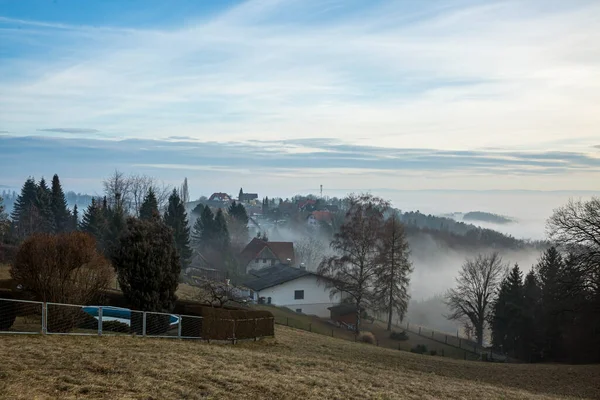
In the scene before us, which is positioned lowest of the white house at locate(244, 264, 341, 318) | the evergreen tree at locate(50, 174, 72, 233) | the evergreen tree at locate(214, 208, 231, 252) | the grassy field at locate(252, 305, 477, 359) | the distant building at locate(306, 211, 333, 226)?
the grassy field at locate(252, 305, 477, 359)

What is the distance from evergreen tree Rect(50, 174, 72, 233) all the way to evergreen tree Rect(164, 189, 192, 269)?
19.2m

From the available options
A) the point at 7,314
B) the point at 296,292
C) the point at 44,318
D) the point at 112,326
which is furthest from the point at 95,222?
the point at 44,318

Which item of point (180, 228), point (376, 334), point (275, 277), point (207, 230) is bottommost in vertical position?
point (376, 334)

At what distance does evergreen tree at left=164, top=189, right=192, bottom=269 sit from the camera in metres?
61.4

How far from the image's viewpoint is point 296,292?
53719 millimetres

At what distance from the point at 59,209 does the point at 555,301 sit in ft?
226

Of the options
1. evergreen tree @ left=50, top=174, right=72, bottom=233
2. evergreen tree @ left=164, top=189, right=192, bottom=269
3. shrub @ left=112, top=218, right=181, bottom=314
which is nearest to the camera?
shrub @ left=112, top=218, right=181, bottom=314

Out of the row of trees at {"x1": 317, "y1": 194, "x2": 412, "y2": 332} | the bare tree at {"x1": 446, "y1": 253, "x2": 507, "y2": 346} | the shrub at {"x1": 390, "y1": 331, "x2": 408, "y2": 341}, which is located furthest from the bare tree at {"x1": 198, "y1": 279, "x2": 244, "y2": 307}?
the bare tree at {"x1": 446, "y1": 253, "x2": 507, "y2": 346}

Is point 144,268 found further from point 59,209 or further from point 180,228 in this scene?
point 59,209

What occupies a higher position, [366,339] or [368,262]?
[368,262]

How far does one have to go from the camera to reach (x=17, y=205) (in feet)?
298

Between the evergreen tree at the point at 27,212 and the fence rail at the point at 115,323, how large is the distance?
49.3 meters

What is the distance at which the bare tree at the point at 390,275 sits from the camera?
45656mm

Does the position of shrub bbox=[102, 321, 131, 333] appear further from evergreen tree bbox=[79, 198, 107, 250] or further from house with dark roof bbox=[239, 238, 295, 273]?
house with dark roof bbox=[239, 238, 295, 273]
